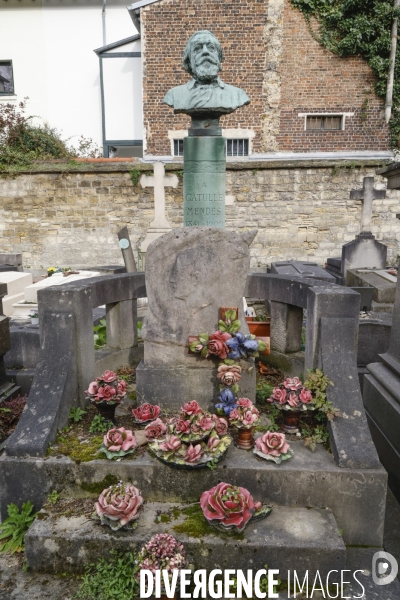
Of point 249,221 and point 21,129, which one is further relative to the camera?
point 21,129

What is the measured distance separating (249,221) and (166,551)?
35.6 feet

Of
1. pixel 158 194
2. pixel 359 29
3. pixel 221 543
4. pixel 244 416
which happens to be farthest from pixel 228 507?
pixel 359 29

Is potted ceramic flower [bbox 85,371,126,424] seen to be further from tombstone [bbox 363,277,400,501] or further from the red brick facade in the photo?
the red brick facade

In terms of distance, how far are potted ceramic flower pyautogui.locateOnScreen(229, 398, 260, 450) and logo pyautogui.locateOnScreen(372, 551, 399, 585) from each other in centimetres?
87

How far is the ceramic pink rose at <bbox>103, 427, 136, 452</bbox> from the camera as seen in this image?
2.52 meters

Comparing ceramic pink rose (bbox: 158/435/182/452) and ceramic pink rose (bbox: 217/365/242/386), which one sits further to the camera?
ceramic pink rose (bbox: 217/365/242/386)

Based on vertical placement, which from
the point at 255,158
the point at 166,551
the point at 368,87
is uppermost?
the point at 368,87

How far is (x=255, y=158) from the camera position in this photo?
45.3ft

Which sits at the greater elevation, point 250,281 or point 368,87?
point 368,87

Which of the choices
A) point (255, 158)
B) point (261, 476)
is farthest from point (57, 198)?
point (261, 476)

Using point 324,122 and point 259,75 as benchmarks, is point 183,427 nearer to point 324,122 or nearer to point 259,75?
point 259,75

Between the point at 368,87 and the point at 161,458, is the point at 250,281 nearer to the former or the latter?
the point at 161,458

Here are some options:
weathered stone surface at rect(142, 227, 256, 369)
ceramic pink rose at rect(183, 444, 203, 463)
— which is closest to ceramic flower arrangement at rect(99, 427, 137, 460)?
ceramic pink rose at rect(183, 444, 203, 463)

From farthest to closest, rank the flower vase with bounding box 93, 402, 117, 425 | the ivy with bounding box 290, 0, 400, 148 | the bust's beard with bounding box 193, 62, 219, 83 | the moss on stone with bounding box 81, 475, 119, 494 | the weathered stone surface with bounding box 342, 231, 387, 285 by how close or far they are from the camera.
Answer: the ivy with bounding box 290, 0, 400, 148
the weathered stone surface with bounding box 342, 231, 387, 285
the bust's beard with bounding box 193, 62, 219, 83
the flower vase with bounding box 93, 402, 117, 425
the moss on stone with bounding box 81, 475, 119, 494
